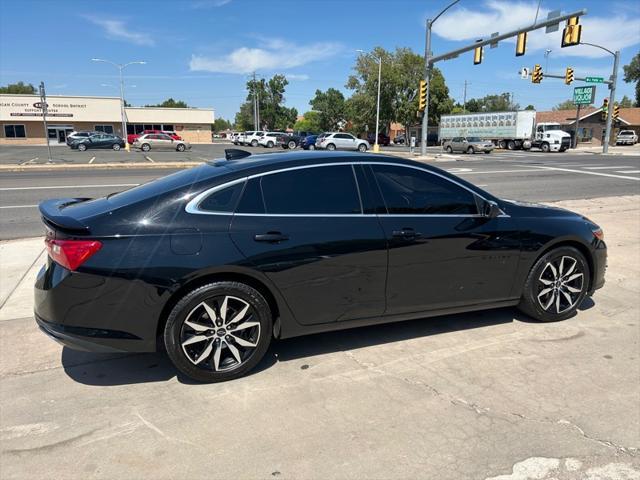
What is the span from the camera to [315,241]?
340 centimetres

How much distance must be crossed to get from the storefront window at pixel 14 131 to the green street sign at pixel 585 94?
67.2m

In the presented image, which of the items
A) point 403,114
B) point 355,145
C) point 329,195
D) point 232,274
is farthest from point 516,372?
point 403,114

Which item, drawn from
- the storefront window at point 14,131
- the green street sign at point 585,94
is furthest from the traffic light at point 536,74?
the storefront window at point 14,131

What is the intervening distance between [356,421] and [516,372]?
1372mm

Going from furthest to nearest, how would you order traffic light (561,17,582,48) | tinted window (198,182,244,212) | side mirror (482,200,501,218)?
1. traffic light (561,17,582,48)
2. side mirror (482,200,501,218)
3. tinted window (198,182,244,212)

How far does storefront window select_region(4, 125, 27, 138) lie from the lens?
6047 centimetres

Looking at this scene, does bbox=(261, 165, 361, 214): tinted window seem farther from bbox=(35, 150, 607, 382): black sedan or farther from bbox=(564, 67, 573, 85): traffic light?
bbox=(564, 67, 573, 85): traffic light

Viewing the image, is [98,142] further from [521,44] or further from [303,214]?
→ [303,214]

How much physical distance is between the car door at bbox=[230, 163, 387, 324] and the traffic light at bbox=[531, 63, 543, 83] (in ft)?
110

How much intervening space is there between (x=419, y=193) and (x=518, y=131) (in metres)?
48.1

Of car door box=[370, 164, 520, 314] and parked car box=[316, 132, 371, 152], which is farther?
parked car box=[316, 132, 371, 152]

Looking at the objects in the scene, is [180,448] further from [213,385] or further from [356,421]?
[356,421]

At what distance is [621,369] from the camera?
11.7ft

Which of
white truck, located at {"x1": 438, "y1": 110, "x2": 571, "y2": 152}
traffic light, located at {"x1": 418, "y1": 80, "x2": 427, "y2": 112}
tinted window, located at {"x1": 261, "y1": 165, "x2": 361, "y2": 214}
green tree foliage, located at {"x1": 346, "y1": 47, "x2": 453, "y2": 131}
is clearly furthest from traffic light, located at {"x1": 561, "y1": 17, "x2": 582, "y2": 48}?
green tree foliage, located at {"x1": 346, "y1": 47, "x2": 453, "y2": 131}
